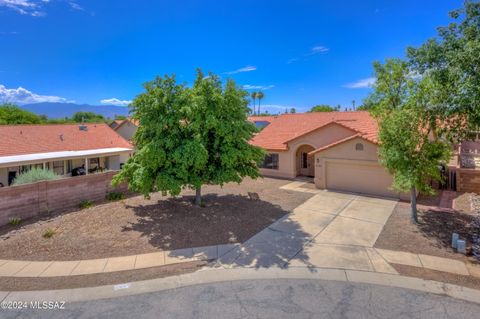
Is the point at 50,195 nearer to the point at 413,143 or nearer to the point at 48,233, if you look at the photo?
the point at 48,233

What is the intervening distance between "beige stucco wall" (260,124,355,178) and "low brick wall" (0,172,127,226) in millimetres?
12222

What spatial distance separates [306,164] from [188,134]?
43.4 feet

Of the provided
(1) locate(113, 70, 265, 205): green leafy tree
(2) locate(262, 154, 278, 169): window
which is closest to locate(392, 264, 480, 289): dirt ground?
(1) locate(113, 70, 265, 205): green leafy tree

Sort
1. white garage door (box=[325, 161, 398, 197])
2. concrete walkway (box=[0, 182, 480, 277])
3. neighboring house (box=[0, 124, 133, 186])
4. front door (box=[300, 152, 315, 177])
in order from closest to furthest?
concrete walkway (box=[0, 182, 480, 277]) < white garage door (box=[325, 161, 398, 197]) < neighboring house (box=[0, 124, 133, 186]) < front door (box=[300, 152, 315, 177])

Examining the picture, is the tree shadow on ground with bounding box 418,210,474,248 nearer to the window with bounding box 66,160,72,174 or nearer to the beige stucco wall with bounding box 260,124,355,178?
the beige stucco wall with bounding box 260,124,355,178

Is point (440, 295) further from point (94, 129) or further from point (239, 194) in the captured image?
point (94, 129)

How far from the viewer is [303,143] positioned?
2008cm

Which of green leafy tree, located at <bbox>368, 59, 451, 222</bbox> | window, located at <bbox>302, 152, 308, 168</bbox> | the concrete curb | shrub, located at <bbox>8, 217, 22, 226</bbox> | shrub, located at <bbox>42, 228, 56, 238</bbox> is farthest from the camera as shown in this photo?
window, located at <bbox>302, 152, 308, 168</bbox>

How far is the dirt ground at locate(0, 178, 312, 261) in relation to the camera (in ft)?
28.6

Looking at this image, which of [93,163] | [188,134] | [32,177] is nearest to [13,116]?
[93,163]

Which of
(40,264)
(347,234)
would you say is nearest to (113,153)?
(40,264)

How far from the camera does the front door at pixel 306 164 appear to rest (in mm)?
21500

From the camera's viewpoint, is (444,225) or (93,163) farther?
(93,163)

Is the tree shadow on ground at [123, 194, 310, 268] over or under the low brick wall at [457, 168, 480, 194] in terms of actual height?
under
